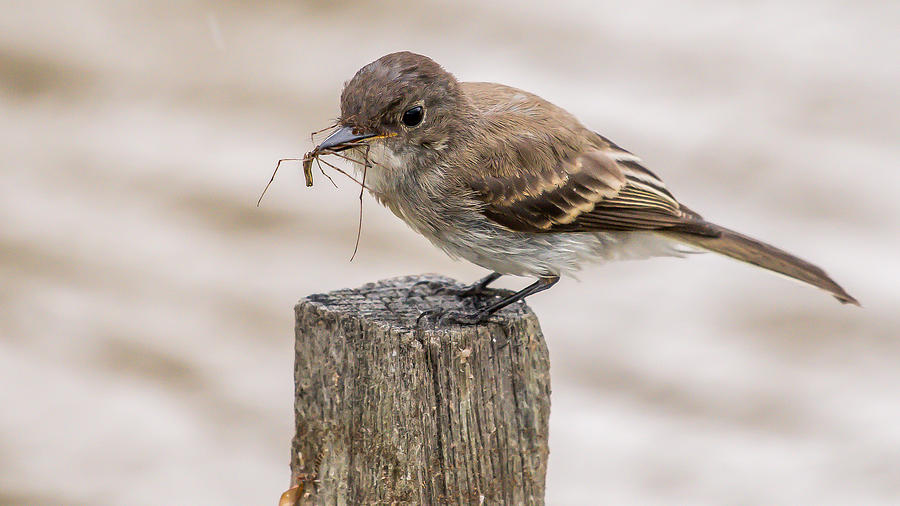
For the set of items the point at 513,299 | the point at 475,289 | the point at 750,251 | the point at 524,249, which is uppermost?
the point at 750,251

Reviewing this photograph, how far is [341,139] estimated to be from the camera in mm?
3898

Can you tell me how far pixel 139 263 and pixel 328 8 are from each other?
2.32 metres

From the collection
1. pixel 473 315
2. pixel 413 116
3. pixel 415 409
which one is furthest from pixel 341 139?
pixel 415 409

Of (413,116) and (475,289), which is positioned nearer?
(413,116)

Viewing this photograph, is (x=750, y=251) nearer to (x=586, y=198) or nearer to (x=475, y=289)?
(x=586, y=198)

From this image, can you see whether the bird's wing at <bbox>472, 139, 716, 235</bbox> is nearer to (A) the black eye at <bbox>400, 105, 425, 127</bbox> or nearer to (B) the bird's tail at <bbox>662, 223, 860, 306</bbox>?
(B) the bird's tail at <bbox>662, 223, 860, 306</bbox>

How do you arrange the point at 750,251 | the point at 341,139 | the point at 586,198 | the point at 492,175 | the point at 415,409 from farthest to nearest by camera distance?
the point at 750,251 → the point at 586,198 → the point at 492,175 → the point at 341,139 → the point at 415,409

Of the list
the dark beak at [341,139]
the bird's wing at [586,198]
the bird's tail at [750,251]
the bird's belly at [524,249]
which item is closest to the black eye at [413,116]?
the dark beak at [341,139]

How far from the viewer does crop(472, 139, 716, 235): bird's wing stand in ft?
14.1

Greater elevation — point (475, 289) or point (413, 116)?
point (413, 116)

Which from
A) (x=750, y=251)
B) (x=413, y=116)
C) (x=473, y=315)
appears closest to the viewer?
(x=473, y=315)

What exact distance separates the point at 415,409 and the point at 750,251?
2128mm

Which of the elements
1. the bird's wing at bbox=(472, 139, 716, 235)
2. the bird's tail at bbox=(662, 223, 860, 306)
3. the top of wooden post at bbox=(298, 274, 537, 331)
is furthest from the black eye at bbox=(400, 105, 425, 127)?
the bird's tail at bbox=(662, 223, 860, 306)

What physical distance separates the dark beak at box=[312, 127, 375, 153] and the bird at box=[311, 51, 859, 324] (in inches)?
0.4
